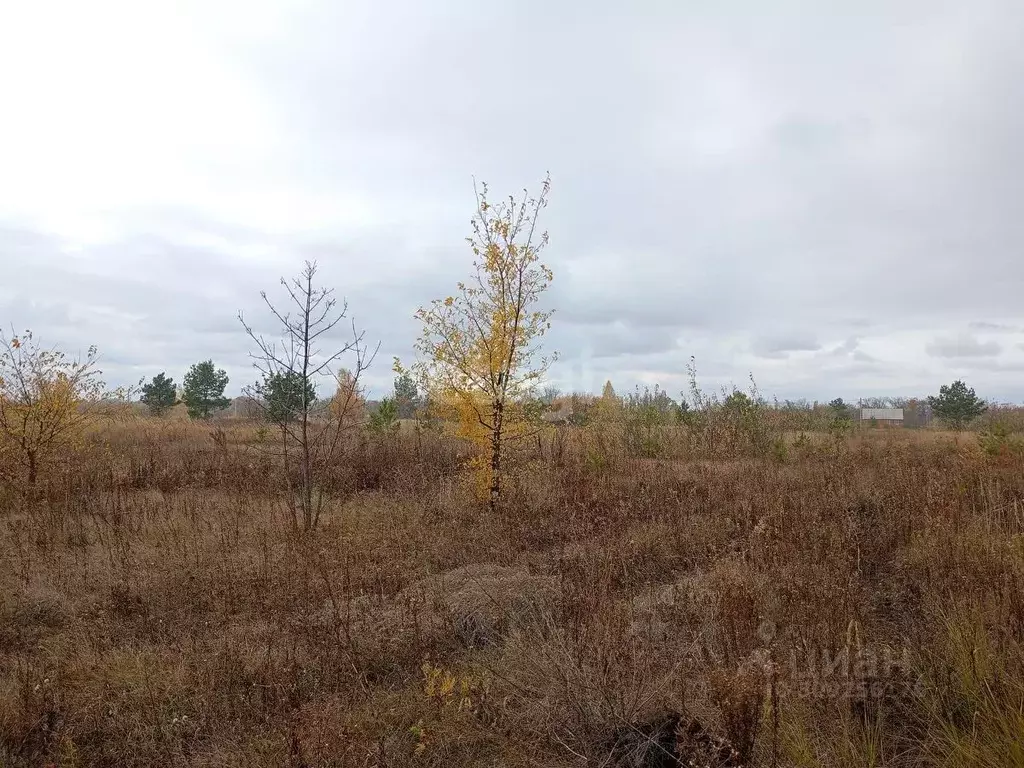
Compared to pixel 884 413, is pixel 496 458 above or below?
below

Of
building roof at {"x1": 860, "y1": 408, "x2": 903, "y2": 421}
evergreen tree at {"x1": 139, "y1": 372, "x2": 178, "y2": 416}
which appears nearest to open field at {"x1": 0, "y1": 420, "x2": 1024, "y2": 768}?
evergreen tree at {"x1": 139, "y1": 372, "x2": 178, "y2": 416}

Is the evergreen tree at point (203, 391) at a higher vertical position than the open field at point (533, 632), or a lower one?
higher

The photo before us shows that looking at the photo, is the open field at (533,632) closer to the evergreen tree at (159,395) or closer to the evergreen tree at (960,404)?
the evergreen tree at (960,404)

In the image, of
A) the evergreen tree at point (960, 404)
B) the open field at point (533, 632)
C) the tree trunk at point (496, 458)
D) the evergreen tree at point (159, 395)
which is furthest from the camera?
the evergreen tree at point (159, 395)

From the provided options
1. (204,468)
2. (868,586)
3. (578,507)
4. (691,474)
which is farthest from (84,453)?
(868,586)

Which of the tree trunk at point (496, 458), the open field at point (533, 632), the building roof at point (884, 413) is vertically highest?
the building roof at point (884, 413)

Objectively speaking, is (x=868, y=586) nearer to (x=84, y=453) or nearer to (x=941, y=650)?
(x=941, y=650)

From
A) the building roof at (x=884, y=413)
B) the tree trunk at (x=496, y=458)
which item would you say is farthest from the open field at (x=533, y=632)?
the building roof at (x=884, y=413)

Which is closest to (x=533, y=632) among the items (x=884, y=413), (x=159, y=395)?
(x=159, y=395)

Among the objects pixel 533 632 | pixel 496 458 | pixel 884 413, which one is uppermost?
pixel 884 413

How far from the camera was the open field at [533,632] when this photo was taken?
2867 millimetres

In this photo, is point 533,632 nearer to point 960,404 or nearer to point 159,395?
point 960,404

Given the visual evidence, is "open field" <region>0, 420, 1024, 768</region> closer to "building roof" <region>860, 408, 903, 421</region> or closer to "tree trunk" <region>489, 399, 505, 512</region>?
"tree trunk" <region>489, 399, 505, 512</region>

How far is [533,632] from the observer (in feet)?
14.0
